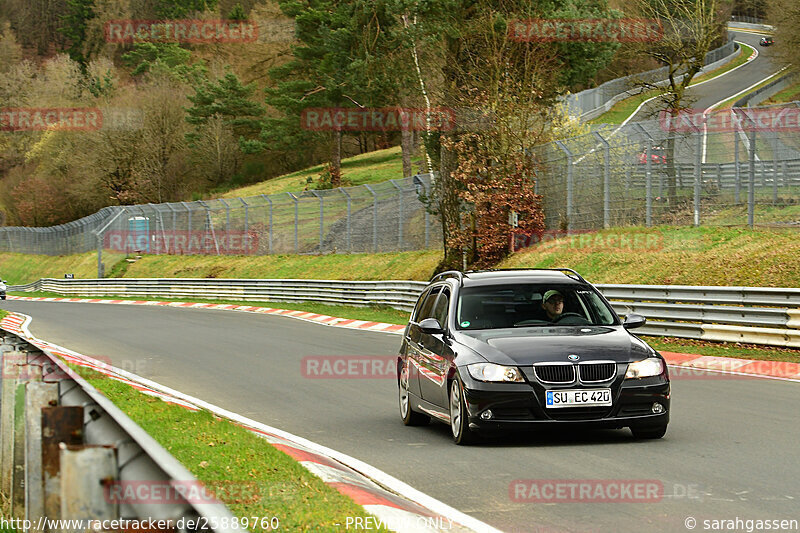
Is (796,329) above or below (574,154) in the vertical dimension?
below

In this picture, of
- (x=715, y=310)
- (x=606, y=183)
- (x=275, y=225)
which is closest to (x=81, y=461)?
(x=715, y=310)

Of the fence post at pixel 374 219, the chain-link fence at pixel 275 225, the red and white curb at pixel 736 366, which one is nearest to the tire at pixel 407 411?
the red and white curb at pixel 736 366

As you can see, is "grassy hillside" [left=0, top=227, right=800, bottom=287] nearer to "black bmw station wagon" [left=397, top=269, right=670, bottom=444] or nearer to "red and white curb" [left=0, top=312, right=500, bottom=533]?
"black bmw station wagon" [left=397, top=269, right=670, bottom=444]

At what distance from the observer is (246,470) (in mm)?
7672

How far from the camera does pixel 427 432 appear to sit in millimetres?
10742

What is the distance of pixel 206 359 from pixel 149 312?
18.4m

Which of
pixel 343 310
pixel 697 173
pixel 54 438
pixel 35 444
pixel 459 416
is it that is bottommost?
pixel 343 310

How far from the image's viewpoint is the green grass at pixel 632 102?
6657 cm

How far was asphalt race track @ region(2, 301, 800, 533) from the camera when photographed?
6.69 meters

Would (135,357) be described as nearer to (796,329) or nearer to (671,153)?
(796,329)

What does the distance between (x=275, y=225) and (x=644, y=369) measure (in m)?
42.2

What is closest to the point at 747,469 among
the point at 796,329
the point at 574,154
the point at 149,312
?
the point at 796,329

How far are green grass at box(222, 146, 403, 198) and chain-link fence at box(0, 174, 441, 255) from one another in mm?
12787

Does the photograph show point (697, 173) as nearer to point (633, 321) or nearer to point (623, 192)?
point (623, 192)
